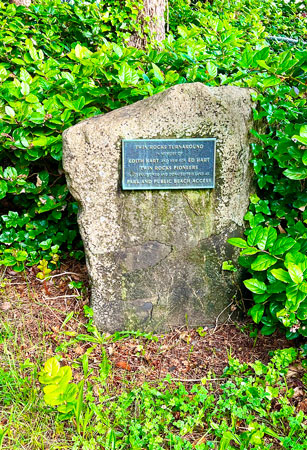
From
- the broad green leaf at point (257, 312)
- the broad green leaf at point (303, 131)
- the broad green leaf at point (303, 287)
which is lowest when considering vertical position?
the broad green leaf at point (257, 312)

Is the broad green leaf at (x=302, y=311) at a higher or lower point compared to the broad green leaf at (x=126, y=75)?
lower

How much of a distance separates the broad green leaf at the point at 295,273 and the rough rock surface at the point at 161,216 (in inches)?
21.7

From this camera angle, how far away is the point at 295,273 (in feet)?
6.50

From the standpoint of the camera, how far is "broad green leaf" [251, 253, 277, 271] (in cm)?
213

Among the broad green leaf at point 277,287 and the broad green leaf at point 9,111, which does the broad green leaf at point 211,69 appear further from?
the broad green leaf at point 277,287

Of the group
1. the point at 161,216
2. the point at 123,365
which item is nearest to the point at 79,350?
the point at 123,365

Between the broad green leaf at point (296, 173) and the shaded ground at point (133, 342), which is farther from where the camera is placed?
the shaded ground at point (133, 342)

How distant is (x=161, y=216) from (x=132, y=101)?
92 cm

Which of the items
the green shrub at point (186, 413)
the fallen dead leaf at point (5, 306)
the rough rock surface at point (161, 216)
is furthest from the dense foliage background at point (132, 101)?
the green shrub at point (186, 413)

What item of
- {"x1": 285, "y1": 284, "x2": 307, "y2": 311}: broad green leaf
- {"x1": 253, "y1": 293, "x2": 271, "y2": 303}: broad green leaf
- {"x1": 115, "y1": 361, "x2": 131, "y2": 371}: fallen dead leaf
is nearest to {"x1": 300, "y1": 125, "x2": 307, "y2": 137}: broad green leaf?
{"x1": 285, "y1": 284, "x2": 307, "y2": 311}: broad green leaf

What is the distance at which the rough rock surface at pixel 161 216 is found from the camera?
2295mm

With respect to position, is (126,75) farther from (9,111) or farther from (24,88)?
(9,111)

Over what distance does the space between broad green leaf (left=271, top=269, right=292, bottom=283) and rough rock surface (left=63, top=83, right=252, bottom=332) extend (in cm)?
47

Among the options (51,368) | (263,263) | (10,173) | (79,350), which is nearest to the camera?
(51,368)
